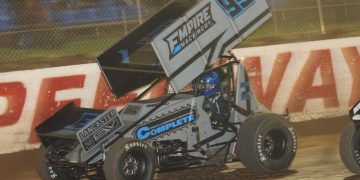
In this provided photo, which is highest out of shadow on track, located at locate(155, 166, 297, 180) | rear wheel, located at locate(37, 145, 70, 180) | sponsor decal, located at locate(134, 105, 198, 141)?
sponsor decal, located at locate(134, 105, 198, 141)

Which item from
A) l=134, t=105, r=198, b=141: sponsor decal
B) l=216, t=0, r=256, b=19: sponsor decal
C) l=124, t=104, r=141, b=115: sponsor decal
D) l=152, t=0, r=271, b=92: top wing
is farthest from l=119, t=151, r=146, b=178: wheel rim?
l=216, t=0, r=256, b=19: sponsor decal

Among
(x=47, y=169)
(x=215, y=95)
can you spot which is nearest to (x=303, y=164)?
(x=215, y=95)

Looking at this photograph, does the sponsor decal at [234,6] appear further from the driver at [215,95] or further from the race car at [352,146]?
the race car at [352,146]

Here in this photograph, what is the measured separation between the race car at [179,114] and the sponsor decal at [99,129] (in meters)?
0.01

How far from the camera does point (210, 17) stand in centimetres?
849

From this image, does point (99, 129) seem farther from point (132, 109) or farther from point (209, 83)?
point (209, 83)

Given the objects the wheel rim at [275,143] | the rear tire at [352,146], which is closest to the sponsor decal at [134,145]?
the wheel rim at [275,143]

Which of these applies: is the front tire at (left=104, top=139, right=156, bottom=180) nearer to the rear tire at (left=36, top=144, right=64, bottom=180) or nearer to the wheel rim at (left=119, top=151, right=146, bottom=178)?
the wheel rim at (left=119, top=151, right=146, bottom=178)

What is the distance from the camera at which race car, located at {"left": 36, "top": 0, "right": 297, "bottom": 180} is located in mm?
8000

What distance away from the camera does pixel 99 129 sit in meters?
7.98

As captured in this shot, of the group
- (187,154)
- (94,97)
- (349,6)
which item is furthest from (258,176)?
(349,6)

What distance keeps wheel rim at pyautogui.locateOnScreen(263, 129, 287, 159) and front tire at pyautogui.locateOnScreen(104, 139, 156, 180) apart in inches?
63.5

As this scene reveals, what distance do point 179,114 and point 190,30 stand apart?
3.42ft

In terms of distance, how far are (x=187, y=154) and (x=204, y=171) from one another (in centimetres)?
104
